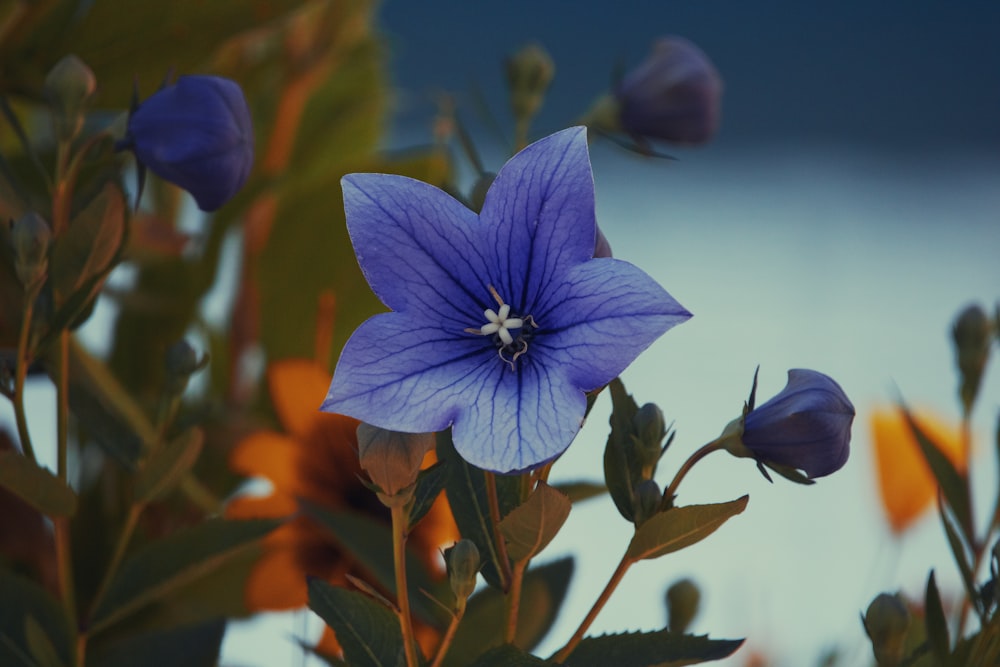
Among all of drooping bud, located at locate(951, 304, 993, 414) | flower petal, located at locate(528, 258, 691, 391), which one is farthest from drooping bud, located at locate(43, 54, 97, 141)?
drooping bud, located at locate(951, 304, 993, 414)

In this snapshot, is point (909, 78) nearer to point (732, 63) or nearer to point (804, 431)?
point (732, 63)

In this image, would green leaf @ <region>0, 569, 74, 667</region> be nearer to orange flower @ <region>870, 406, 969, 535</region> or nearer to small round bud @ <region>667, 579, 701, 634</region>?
A: small round bud @ <region>667, 579, 701, 634</region>

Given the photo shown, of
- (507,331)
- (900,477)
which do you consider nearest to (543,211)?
(507,331)

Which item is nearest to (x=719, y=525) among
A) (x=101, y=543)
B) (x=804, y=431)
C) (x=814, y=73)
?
(x=804, y=431)

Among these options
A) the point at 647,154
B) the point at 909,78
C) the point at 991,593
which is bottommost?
the point at 991,593

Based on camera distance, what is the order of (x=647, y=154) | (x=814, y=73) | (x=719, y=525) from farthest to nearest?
(x=814, y=73) < (x=647, y=154) < (x=719, y=525)

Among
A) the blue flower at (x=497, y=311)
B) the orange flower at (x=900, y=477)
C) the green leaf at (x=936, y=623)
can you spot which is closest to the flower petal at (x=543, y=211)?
the blue flower at (x=497, y=311)

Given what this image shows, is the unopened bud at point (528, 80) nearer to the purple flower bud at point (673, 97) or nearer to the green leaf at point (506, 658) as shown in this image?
the purple flower bud at point (673, 97)

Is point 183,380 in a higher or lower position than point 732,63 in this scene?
lower
